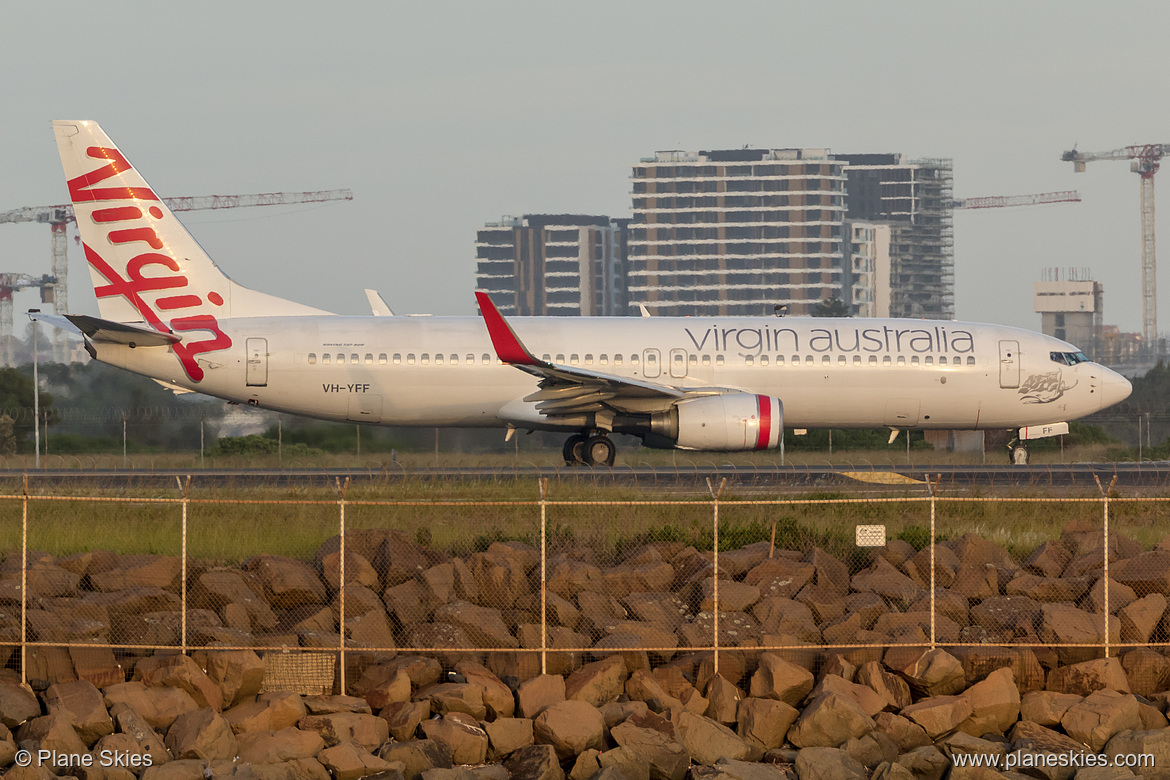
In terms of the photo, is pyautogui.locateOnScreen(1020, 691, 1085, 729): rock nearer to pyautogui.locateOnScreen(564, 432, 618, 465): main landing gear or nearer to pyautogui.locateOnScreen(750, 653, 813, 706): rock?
pyautogui.locateOnScreen(750, 653, 813, 706): rock

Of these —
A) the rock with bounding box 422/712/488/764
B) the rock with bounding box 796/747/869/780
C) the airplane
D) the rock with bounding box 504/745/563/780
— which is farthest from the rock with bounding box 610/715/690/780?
the airplane

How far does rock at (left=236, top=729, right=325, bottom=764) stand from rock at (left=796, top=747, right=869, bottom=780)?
421 cm

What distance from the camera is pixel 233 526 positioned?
19.6m

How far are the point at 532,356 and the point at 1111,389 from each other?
13093 mm

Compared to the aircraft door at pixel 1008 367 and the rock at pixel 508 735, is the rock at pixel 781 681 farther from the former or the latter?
the aircraft door at pixel 1008 367

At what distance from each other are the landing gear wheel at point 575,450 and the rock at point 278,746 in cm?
1746

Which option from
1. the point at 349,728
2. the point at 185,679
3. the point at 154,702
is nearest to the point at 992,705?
the point at 349,728

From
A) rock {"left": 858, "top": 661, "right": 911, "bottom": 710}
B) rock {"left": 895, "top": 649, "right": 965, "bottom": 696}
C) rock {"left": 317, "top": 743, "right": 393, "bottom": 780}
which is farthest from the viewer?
rock {"left": 895, "top": 649, "right": 965, "bottom": 696}

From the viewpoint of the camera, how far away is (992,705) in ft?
44.0

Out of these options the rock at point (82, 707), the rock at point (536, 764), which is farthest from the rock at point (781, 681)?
the rock at point (82, 707)

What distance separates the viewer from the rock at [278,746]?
467 inches

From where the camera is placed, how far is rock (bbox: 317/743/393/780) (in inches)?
463

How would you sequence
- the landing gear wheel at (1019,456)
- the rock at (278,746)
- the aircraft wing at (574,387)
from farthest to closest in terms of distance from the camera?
the landing gear wheel at (1019,456)
the aircraft wing at (574,387)
the rock at (278,746)

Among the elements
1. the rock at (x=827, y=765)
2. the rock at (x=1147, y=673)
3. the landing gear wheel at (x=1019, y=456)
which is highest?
the landing gear wheel at (x=1019, y=456)
